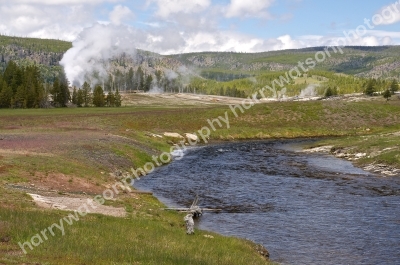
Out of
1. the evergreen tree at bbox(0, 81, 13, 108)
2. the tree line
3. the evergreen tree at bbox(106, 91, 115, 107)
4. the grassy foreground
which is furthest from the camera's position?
the evergreen tree at bbox(106, 91, 115, 107)

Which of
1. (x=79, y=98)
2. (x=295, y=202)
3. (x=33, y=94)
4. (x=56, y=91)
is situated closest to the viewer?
(x=295, y=202)

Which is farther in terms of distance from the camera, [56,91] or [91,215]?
[56,91]

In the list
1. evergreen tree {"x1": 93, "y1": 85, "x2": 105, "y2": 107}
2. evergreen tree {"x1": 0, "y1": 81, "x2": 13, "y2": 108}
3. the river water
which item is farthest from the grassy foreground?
evergreen tree {"x1": 93, "y1": 85, "x2": 105, "y2": 107}

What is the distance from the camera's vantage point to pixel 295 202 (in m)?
40.3

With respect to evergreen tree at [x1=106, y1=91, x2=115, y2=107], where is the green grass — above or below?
below

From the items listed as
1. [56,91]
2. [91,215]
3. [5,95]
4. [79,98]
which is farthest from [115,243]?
[79,98]

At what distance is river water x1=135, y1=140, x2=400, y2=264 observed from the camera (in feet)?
92.2

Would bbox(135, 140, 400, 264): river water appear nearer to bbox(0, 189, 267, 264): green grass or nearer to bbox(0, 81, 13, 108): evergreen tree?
bbox(0, 189, 267, 264): green grass

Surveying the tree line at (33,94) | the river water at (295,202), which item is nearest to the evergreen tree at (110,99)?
the tree line at (33,94)

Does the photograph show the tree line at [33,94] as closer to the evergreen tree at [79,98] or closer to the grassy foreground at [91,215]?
the evergreen tree at [79,98]

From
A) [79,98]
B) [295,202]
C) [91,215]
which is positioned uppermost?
[79,98]

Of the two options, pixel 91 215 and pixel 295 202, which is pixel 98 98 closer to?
pixel 295 202

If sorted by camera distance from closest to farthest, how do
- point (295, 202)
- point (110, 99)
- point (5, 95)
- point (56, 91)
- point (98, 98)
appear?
1. point (295, 202)
2. point (5, 95)
3. point (56, 91)
4. point (98, 98)
5. point (110, 99)

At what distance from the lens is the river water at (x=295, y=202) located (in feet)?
92.2
